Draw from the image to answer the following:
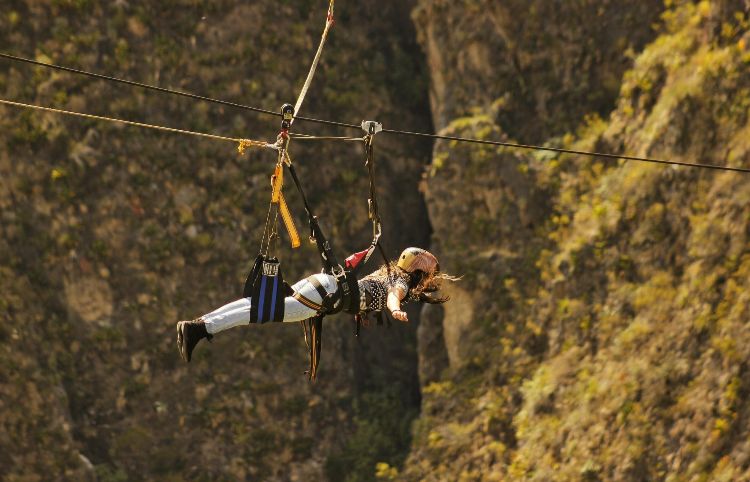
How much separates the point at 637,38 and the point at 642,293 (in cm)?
624

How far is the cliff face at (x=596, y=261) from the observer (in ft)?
56.2

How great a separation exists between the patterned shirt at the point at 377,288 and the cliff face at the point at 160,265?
1053 centimetres

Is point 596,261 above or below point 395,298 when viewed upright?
above

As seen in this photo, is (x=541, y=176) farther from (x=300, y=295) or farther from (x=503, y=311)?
(x=300, y=295)

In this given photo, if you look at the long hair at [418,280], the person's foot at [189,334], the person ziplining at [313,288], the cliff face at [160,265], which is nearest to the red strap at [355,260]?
the person ziplining at [313,288]

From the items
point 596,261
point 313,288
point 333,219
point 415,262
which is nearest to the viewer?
point 313,288

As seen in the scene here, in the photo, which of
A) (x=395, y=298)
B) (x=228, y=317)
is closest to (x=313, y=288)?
(x=395, y=298)

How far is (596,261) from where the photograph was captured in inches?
794

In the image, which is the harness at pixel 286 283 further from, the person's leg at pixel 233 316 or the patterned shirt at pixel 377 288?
the patterned shirt at pixel 377 288

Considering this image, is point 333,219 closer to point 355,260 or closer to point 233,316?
point 355,260

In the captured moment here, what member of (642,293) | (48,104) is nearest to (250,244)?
(48,104)

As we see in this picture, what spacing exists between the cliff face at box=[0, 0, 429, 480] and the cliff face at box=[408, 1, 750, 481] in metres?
2.29

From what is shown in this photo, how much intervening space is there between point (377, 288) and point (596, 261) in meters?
8.67

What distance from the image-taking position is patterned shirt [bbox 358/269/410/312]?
12.5 meters
